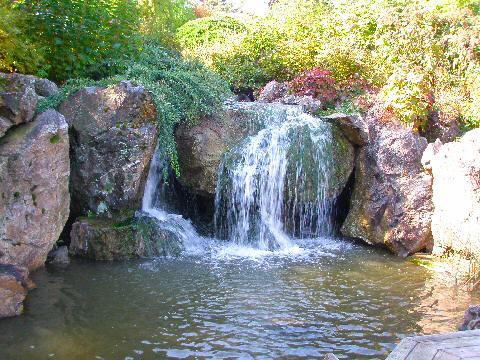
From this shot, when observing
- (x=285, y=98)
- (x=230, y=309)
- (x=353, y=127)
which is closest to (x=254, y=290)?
(x=230, y=309)

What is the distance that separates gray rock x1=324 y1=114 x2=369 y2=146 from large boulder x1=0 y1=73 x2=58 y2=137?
5511 mm

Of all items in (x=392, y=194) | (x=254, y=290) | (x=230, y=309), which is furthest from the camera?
(x=392, y=194)

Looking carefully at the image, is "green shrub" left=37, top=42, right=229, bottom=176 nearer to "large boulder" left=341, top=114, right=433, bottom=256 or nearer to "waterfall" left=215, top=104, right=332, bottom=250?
"waterfall" left=215, top=104, right=332, bottom=250

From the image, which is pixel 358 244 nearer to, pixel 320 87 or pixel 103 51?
pixel 320 87

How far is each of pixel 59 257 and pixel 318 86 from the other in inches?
282

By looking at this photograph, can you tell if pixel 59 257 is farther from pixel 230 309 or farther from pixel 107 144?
pixel 230 309

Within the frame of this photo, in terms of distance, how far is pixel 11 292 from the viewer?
235 inches

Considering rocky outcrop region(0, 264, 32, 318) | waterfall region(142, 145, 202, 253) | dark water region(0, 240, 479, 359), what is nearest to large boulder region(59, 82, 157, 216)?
waterfall region(142, 145, 202, 253)

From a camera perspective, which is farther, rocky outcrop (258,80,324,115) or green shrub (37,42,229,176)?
rocky outcrop (258,80,324,115)

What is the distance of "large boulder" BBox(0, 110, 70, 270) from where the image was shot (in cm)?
695

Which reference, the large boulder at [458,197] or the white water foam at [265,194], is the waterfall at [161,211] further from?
the large boulder at [458,197]

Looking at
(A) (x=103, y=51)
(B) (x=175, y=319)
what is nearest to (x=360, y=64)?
(A) (x=103, y=51)

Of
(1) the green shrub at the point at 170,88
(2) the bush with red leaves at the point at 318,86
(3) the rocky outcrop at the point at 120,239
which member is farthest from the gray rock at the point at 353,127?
(3) the rocky outcrop at the point at 120,239

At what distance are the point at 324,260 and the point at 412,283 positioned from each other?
147cm
